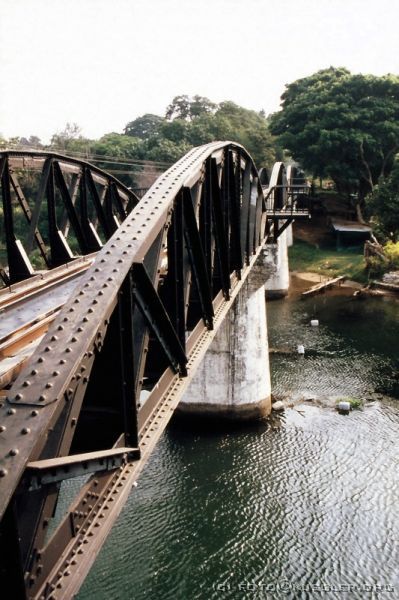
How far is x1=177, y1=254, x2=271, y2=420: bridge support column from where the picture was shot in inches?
732

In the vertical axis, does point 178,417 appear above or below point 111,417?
below

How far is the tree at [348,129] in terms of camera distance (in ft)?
151

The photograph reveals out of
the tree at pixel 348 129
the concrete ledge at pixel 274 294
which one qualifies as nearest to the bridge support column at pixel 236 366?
the concrete ledge at pixel 274 294

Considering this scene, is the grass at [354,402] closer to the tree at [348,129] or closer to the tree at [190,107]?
the tree at [348,129]

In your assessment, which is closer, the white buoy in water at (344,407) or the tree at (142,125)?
the white buoy in water at (344,407)

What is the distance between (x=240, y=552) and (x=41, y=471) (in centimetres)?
1182

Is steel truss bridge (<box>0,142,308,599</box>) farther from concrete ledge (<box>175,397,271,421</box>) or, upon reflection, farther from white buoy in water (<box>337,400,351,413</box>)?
white buoy in water (<box>337,400,351,413</box>)

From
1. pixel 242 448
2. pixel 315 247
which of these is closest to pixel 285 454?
pixel 242 448

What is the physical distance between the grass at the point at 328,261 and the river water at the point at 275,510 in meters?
20.6

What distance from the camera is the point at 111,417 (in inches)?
209

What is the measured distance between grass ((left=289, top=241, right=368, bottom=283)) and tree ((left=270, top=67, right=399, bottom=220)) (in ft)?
21.5

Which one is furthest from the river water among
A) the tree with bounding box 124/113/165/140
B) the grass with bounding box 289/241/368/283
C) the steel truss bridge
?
the tree with bounding box 124/113/165/140

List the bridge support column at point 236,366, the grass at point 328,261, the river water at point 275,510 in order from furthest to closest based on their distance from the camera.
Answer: the grass at point 328,261 < the bridge support column at point 236,366 < the river water at point 275,510

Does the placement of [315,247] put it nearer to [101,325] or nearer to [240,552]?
[240,552]
